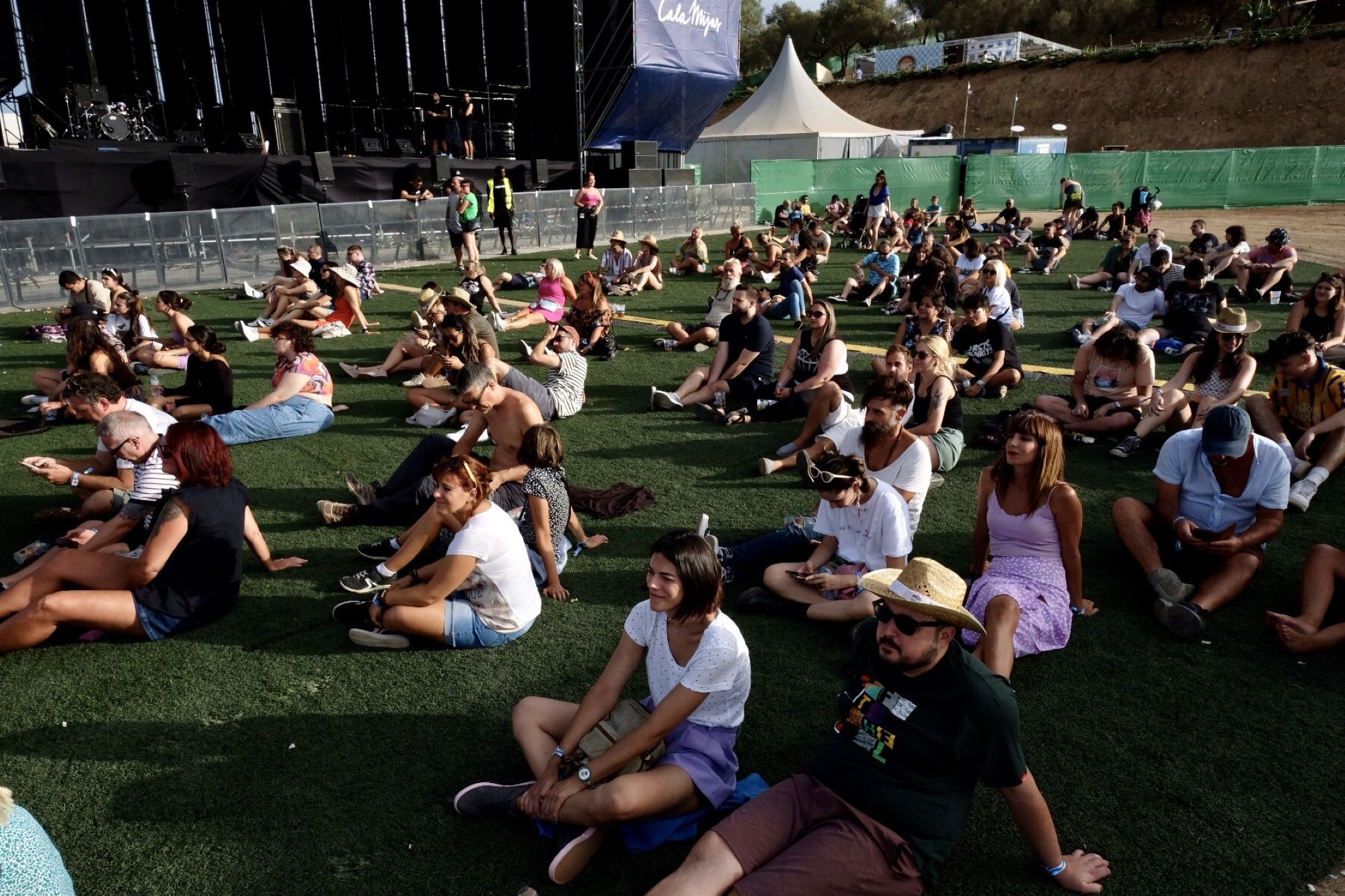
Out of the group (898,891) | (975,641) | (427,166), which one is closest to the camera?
(898,891)

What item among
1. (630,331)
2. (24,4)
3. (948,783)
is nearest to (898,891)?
(948,783)

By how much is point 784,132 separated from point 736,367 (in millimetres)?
29474

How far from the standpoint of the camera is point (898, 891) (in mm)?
2711

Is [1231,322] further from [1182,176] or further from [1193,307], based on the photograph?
[1182,176]

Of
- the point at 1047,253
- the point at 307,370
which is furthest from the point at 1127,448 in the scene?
the point at 1047,253

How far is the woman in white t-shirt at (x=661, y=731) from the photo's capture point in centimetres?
304

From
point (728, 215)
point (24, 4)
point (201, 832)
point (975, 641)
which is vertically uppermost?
point (24, 4)

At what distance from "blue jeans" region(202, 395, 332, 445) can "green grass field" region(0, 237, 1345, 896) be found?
1.79 meters

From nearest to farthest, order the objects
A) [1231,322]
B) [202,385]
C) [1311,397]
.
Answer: [1311,397] → [1231,322] → [202,385]

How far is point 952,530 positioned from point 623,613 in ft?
8.19

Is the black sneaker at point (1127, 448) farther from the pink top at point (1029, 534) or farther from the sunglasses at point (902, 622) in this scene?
the sunglasses at point (902, 622)

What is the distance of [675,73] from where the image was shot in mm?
24797

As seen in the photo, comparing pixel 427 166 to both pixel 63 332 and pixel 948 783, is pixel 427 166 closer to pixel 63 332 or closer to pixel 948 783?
pixel 63 332

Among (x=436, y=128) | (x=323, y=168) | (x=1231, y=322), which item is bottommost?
(x=1231, y=322)
